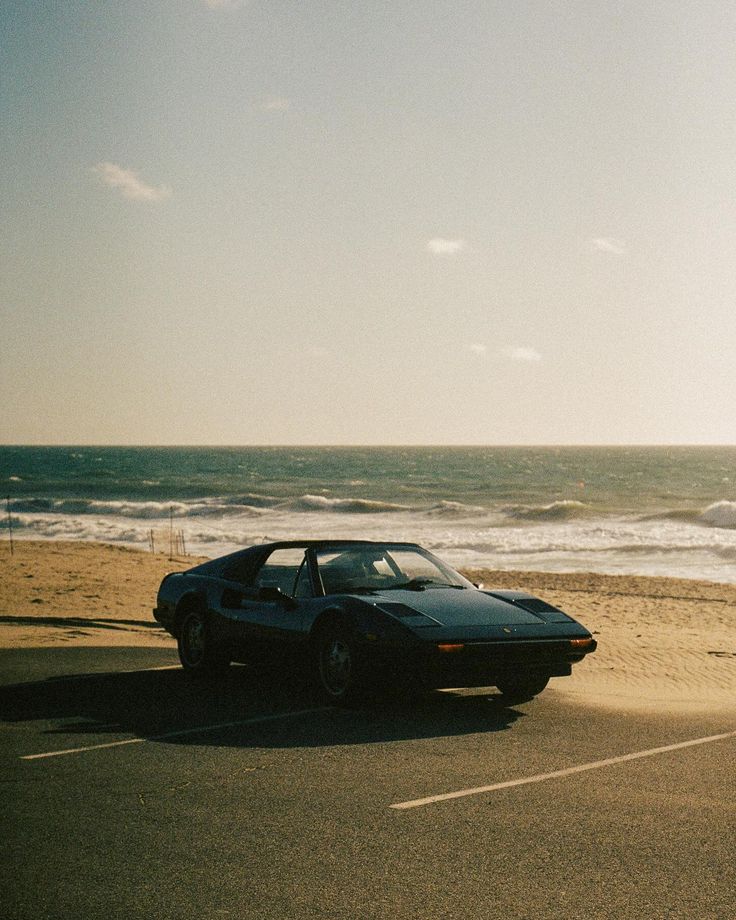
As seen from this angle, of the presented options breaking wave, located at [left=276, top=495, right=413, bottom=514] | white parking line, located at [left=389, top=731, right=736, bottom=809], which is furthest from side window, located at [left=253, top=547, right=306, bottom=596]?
breaking wave, located at [left=276, top=495, right=413, bottom=514]

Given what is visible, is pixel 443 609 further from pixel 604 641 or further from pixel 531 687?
pixel 604 641

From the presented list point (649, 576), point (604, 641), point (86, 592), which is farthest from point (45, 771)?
point (649, 576)

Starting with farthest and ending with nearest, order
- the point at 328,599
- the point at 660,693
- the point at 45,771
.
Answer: the point at 660,693
the point at 328,599
the point at 45,771

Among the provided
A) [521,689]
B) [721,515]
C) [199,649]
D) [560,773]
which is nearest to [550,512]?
[721,515]

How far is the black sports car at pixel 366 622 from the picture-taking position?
25.4 ft

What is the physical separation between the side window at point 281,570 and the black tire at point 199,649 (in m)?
0.78

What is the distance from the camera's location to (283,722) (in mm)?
7734

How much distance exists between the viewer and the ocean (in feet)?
116

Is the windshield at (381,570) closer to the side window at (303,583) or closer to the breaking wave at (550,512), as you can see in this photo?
the side window at (303,583)

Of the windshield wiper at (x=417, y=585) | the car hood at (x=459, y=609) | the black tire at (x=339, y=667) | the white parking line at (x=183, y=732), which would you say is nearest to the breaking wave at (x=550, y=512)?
the windshield wiper at (x=417, y=585)

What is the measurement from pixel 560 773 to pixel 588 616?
11.7 metres

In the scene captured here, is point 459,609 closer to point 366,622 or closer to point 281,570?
point 366,622

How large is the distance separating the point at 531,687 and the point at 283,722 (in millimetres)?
2265

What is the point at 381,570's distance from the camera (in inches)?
355
